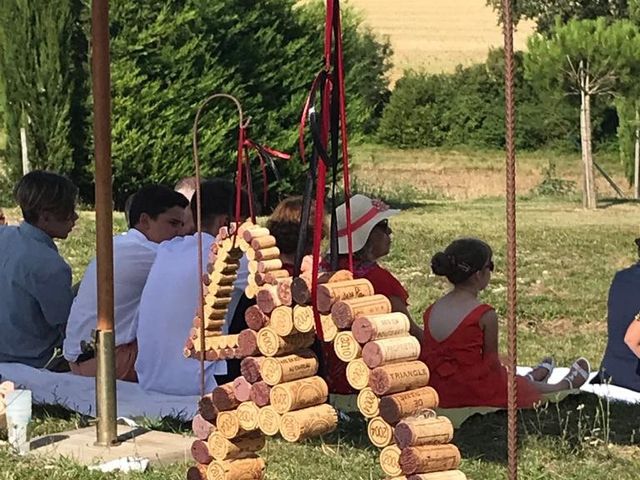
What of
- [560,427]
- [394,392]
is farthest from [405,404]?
[560,427]

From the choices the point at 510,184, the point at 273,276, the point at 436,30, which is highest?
the point at 436,30

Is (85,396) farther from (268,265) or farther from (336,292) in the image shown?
(336,292)

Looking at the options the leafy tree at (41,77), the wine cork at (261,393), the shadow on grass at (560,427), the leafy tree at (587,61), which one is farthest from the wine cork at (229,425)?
the leafy tree at (587,61)

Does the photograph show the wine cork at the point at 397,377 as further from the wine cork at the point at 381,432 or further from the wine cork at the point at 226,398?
the wine cork at the point at 226,398

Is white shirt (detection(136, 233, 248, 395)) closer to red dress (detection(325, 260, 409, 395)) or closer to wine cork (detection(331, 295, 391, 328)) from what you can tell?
red dress (detection(325, 260, 409, 395))

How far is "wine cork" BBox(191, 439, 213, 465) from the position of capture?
9.83 ft

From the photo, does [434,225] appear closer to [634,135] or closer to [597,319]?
[597,319]

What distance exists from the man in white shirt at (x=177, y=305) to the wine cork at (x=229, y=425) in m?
1.78

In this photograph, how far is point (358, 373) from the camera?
2.62 m

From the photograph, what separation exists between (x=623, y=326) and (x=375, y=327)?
10.1 feet

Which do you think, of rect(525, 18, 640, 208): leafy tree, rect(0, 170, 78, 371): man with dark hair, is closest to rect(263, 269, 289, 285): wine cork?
rect(0, 170, 78, 371): man with dark hair

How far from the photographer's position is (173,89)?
16906mm

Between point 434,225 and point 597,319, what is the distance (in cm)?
657

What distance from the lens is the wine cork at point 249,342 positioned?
2.81 metres
